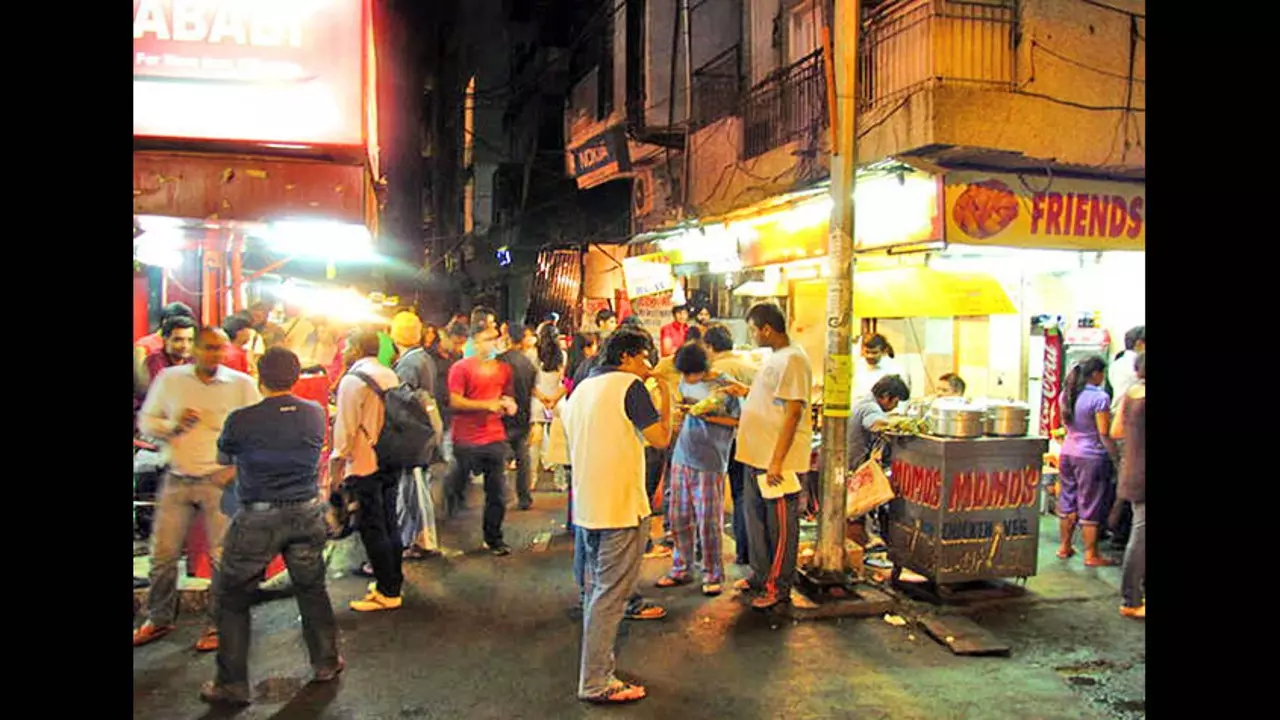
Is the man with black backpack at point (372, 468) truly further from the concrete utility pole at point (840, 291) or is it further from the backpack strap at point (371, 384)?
the concrete utility pole at point (840, 291)

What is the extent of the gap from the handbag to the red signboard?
5265mm

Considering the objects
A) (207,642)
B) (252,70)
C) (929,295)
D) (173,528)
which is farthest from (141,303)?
(929,295)

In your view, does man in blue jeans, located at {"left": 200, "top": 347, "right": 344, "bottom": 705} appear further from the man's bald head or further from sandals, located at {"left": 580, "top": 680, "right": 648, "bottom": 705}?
sandals, located at {"left": 580, "top": 680, "right": 648, "bottom": 705}

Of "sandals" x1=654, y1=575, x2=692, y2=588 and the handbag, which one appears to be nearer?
the handbag

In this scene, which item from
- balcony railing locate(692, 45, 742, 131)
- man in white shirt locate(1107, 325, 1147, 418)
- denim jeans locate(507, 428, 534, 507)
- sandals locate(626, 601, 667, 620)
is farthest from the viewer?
balcony railing locate(692, 45, 742, 131)

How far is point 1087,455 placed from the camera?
7.68 meters

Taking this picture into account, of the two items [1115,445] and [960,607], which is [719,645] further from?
[1115,445]

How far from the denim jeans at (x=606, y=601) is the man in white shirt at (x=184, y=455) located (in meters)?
2.76

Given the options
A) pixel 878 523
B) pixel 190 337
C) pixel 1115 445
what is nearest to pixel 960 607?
pixel 878 523

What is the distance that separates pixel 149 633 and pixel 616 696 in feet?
11.3

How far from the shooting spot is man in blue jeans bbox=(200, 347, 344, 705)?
474 centimetres

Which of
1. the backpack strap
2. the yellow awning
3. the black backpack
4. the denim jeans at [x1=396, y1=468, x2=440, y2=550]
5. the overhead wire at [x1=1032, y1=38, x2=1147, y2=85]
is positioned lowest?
the denim jeans at [x1=396, y1=468, x2=440, y2=550]

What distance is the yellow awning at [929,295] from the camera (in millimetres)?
9266

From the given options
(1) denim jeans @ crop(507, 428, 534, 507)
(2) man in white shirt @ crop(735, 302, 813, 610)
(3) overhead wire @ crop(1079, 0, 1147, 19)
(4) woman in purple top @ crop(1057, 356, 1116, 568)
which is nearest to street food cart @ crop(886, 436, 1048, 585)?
(2) man in white shirt @ crop(735, 302, 813, 610)
